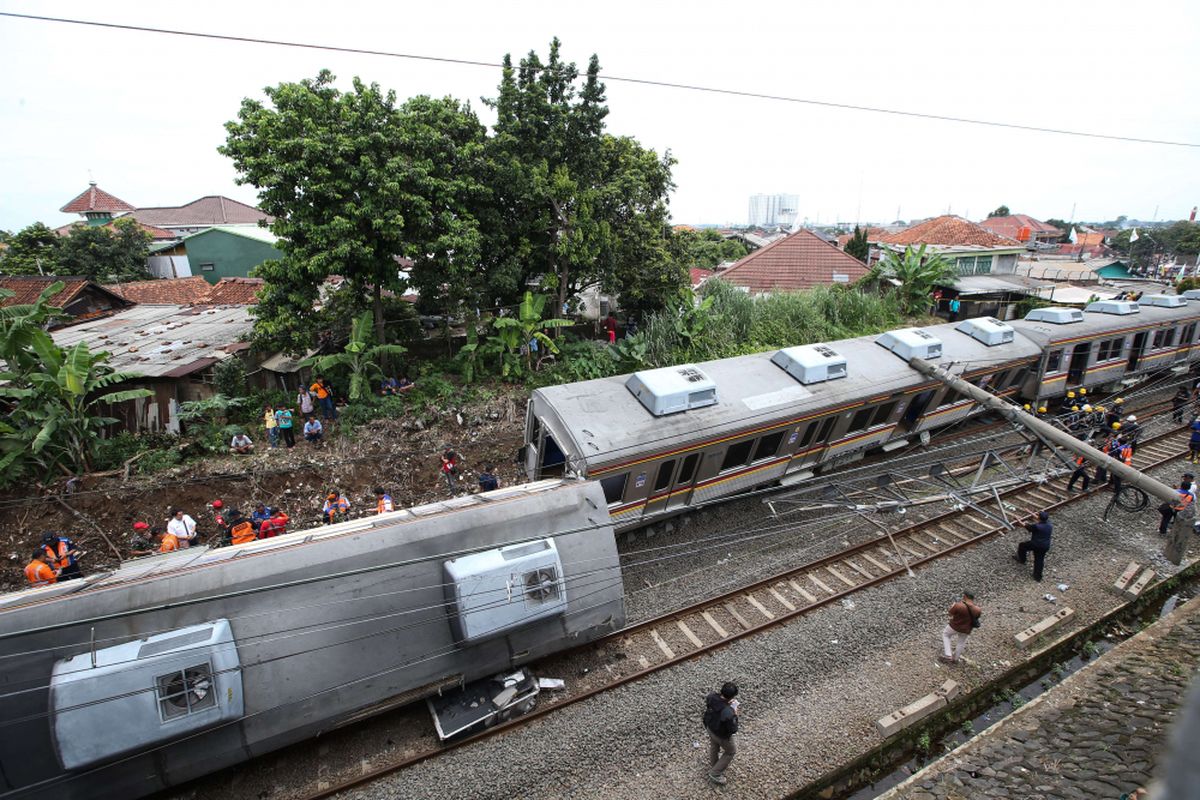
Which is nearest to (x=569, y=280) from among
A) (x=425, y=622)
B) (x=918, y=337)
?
(x=918, y=337)

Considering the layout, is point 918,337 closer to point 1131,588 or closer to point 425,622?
point 1131,588

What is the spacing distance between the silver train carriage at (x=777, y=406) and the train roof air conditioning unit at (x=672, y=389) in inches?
1.1

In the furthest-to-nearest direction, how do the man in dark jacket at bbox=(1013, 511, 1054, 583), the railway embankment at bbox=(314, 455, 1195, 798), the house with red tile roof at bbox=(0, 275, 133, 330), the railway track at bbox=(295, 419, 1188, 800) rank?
the house with red tile roof at bbox=(0, 275, 133, 330)
the man in dark jacket at bbox=(1013, 511, 1054, 583)
the railway track at bbox=(295, 419, 1188, 800)
the railway embankment at bbox=(314, 455, 1195, 798)

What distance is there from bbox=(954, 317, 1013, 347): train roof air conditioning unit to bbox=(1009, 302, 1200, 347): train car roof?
100 centimetres

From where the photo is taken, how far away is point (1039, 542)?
1113cm

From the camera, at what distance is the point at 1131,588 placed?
36.8 feet

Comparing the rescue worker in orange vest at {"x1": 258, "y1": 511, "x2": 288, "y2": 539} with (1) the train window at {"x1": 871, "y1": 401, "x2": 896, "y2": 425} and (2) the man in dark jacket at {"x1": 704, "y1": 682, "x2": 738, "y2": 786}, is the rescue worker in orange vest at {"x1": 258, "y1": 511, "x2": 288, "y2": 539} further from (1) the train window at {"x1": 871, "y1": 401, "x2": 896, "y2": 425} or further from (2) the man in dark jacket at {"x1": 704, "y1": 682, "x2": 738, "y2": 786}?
(1) the train window at {"x1": 871, "y1": 401, "x2": 896, "y2": 425}

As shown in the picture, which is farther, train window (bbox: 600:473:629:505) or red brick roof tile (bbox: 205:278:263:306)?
red brick roof tile (bbox: 205:278:263:306)

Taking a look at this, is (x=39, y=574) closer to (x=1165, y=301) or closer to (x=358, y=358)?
(x=358, y=358)

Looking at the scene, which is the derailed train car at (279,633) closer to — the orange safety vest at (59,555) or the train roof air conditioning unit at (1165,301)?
the orange safety vest at (59,555)

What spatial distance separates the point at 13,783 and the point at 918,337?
1905 centimetres

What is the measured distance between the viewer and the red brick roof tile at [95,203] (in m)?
45.2

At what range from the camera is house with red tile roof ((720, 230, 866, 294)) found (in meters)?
30.4

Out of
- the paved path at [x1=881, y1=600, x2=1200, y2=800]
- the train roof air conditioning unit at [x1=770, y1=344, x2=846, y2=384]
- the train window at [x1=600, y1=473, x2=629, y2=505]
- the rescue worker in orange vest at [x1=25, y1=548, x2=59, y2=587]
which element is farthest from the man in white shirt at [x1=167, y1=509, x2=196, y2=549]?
the train roof air conditioning unit at [x1=770, y1=344, x2=846, y2=384]
